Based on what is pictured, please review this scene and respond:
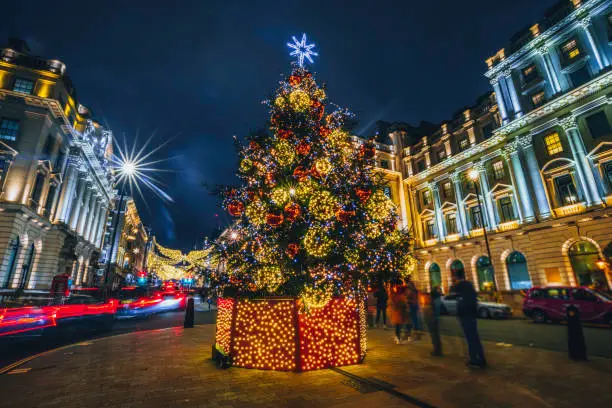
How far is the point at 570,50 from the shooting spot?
21891 millimetres

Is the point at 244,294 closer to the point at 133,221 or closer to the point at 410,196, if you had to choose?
the point at 410,196

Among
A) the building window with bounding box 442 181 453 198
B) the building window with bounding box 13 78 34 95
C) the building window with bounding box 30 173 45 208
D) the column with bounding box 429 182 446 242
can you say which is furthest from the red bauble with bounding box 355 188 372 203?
the building window with bounding box 13 78 34 95

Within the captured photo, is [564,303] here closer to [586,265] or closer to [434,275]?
[586,265]

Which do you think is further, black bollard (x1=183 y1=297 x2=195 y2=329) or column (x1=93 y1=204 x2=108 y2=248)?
column (x1=93 y1=204 x2=108 y2=248)

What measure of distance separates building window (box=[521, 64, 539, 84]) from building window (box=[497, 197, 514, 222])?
10254mm

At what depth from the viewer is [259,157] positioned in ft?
26.8

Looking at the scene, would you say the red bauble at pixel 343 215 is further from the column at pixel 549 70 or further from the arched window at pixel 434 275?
the arched window at pixel 434 275

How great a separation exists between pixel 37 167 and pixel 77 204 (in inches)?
352

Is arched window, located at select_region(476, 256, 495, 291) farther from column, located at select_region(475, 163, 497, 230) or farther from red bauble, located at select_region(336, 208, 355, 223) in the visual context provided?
red bauble, located at select_region(336, 208, 355, 223)

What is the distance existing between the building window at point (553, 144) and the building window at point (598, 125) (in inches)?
76.4

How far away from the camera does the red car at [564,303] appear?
1202 centimetres

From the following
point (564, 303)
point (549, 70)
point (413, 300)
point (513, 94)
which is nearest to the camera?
point (413, 300)

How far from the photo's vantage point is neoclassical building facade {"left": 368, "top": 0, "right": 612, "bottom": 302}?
19.8 meters

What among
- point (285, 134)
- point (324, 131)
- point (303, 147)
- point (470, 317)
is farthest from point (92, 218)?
point (470, 317)
